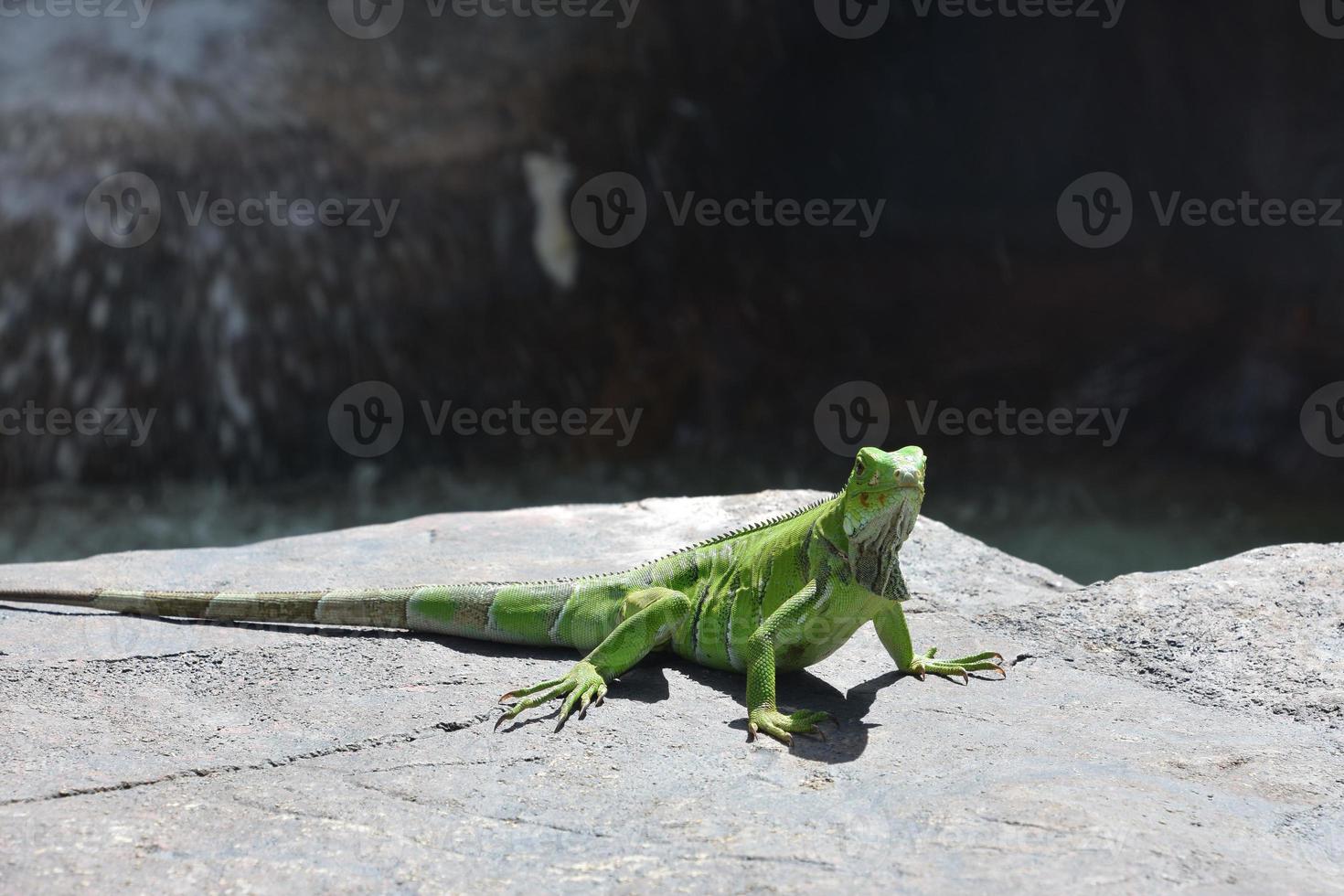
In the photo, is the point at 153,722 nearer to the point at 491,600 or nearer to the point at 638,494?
the point at 491,600

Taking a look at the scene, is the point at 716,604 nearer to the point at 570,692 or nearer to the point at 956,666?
the point at 570,692

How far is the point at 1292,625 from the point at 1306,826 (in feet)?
4.66

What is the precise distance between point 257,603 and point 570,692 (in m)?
1.29

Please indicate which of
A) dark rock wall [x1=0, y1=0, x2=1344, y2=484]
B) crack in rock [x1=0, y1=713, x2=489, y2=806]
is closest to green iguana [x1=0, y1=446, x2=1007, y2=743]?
crack in rock [x1=0, y1=713, x2=489, y2=806]

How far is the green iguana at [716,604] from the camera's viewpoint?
3498 mm

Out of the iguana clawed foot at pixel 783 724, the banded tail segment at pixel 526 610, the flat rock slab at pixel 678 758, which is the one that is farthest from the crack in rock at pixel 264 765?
the iguana clawed foot at pixel 783 724

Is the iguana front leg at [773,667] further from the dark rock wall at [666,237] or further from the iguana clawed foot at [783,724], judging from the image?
the dark rock wall at [666,237]

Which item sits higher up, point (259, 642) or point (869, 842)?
point (259, 642)

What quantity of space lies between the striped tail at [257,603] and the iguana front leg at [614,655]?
703 millimetres

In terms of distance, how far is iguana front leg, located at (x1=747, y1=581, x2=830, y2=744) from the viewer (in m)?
3.47

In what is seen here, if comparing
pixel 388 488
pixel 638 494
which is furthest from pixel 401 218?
pixel 638 494

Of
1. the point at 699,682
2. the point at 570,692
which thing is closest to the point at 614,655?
the point at 570,692

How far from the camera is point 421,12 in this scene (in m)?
11.4

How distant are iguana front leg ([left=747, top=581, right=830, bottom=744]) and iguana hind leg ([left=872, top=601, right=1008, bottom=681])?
1.17ft
